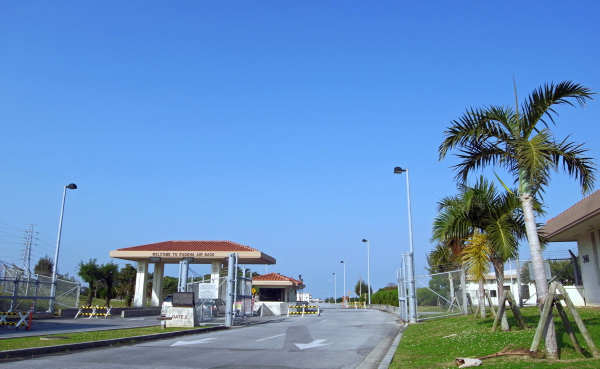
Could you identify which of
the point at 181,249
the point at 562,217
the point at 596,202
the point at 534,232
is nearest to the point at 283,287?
the point at 181,249

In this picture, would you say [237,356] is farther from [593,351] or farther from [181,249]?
[181,249]

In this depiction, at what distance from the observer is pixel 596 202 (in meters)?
17.1

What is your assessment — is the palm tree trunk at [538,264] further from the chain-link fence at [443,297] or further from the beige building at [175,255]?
the beige building at [175,255]

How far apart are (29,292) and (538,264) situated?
90.4 ft

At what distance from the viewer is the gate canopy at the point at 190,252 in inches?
1483

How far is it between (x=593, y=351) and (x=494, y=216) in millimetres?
7567

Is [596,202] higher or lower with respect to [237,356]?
higher

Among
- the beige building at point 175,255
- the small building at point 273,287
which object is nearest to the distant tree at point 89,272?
the beige building at point 175,255

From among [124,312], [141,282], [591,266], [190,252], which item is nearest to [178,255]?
[190,252]

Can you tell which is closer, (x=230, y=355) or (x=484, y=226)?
(x=230, y=355)

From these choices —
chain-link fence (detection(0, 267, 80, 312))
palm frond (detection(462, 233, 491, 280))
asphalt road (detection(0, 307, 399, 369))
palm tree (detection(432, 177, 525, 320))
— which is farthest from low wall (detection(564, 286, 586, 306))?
chain-link fence (detection(0, 267, 80, 312))

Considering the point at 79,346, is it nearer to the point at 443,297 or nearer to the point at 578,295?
the point at 443,297

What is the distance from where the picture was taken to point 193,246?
40.4 meters

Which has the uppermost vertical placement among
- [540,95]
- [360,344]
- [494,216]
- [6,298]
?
[540,95]
